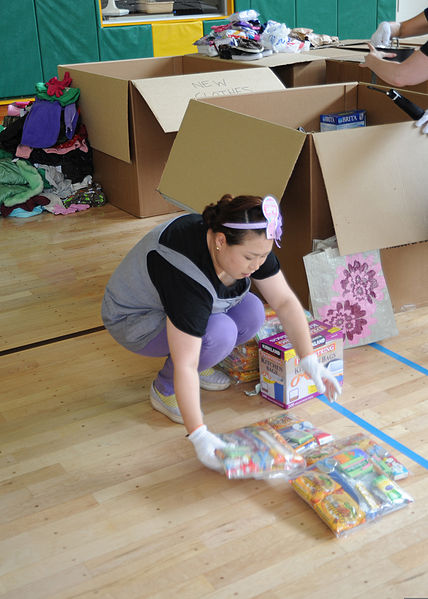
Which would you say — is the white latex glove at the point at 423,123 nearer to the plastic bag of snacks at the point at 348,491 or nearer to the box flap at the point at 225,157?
the box flap at the point at 225,157

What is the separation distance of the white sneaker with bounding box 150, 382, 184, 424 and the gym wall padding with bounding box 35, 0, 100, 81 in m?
4.23

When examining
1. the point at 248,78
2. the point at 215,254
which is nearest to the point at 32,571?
the point at 215,254

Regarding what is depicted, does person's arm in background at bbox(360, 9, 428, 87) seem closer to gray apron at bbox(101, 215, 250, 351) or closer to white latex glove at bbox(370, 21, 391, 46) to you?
white latex glove at bbox(370, 21, 391, 46)

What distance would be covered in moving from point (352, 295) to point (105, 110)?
1.95m

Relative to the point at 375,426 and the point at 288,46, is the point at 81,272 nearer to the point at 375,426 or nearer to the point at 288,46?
the point at 375,426

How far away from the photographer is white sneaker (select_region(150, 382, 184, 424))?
1949mm

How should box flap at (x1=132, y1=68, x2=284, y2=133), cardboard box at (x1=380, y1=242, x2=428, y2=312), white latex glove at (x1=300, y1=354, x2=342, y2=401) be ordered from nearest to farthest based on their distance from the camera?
white latex glove at (x1=300, y1=354, x2=342, y2=401) → cardboard box at (x1=380, y1=242, x2=428, y2=312) → box flap at (x1=132, y1=68, x2=284, y2=133)

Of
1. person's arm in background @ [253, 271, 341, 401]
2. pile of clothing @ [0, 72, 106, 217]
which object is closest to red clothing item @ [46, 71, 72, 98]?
pile of clothing @ [0, 72, 106, 217]

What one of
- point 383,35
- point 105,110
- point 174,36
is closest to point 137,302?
point 383,35

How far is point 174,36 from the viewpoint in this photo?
600 cm

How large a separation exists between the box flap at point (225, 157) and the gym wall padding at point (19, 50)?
3234mm

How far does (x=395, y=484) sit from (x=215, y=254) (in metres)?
0.67

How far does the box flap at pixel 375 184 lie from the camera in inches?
86.7

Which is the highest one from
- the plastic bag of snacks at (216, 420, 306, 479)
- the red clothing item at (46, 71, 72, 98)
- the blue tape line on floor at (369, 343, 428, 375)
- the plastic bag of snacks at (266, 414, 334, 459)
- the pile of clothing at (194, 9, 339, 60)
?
the pile of clothing at (194, 9, 339, 60)
